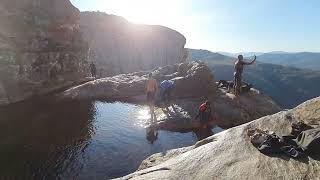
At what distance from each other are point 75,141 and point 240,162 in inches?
523

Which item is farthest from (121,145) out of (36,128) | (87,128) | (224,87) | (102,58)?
(102,58)

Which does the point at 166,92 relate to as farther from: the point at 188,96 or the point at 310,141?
the point at 310,141

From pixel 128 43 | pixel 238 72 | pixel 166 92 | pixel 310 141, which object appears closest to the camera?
pixel 310 141

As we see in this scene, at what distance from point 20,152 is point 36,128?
5.28 meters

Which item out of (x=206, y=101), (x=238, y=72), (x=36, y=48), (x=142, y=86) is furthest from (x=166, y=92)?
(x=36, y=48)

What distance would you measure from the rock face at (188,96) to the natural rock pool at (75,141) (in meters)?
2.30

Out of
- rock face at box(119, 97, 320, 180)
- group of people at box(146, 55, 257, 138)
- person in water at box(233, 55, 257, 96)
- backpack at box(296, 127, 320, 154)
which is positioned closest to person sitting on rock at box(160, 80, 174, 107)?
group of people at box(146, 55, 257, 138)

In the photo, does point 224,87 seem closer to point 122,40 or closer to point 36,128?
point 36,128

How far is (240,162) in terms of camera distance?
12.4m

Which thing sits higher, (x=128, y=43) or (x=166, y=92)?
(x=128, y=43)

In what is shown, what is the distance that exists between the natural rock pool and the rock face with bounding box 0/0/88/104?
483 cm

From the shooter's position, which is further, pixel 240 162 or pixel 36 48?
pixel 36 48

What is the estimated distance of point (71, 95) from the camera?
37625 mm

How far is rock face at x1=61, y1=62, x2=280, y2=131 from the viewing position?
91.6 feet
